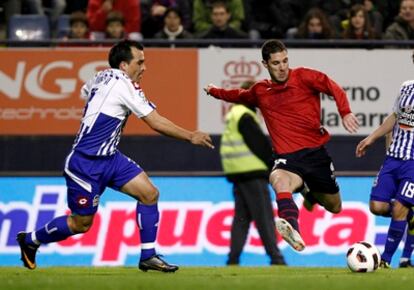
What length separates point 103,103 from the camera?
1270 cm

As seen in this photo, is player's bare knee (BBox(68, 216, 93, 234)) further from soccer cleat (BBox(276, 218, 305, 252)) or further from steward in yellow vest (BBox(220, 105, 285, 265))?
steward in yellow vest (BBox(220, 105, 285, 265))

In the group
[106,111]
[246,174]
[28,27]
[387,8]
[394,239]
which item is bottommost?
[246,174]

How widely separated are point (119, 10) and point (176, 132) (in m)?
6.75

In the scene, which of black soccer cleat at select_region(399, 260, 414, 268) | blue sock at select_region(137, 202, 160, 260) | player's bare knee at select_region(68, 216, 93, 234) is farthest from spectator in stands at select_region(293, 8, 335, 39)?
player's bare knee at select_region(68, 216, 93, 234)

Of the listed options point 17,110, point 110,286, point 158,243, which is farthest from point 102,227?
point 110,286

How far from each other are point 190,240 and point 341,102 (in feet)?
16.6


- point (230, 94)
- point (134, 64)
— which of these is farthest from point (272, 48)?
point (134, 64)

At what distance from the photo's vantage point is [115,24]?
18.5 metres

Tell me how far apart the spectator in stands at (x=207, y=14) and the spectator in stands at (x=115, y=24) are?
1.11m

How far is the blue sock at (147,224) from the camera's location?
41.8 ft

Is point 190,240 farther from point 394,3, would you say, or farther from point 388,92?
point 394,3

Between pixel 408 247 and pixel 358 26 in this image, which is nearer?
pixel 408 247

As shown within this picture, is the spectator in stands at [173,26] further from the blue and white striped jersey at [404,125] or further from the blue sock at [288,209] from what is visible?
the blue sock at [288,209]

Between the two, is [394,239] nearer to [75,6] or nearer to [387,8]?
[387,8]
